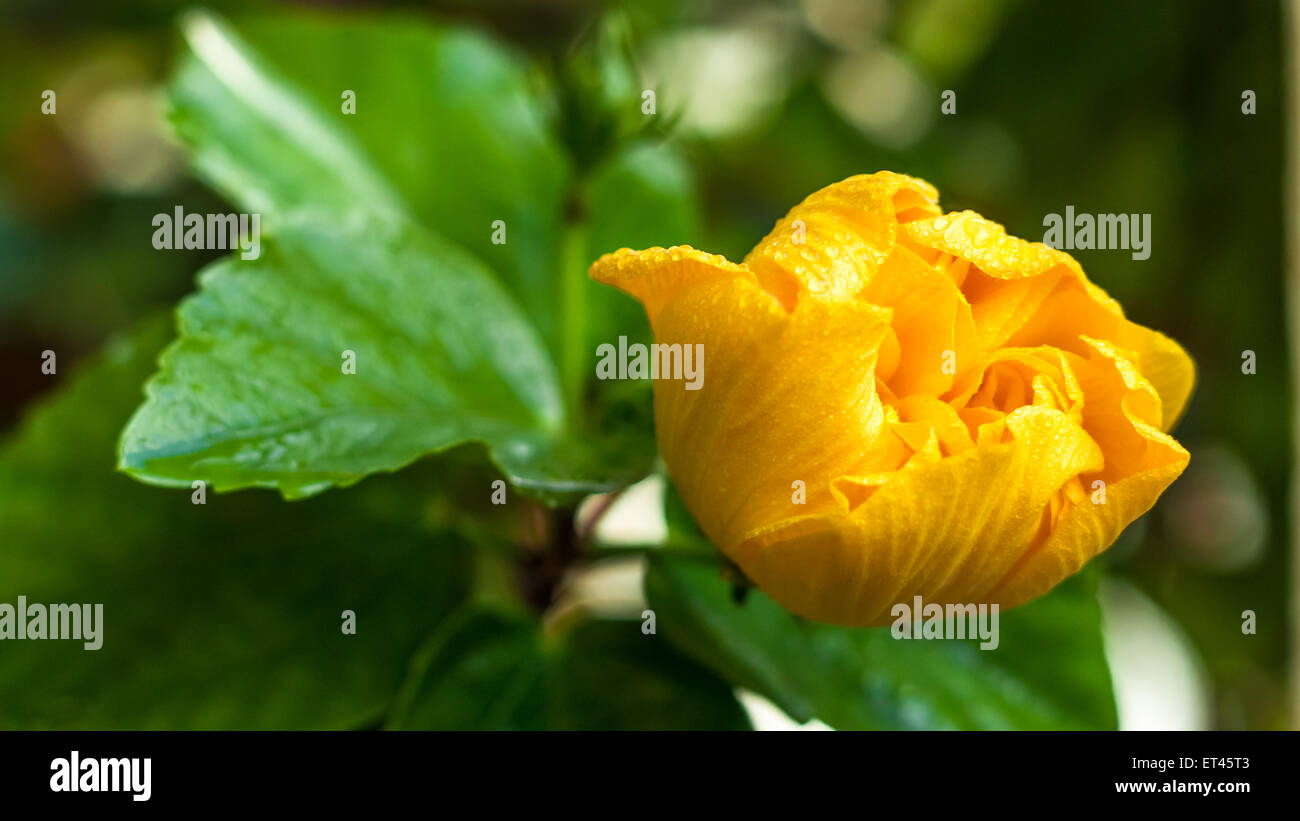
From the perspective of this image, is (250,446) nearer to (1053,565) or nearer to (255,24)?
(1053,565)

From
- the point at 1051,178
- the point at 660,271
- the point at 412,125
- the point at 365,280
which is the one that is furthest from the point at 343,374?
the point at 1051,178

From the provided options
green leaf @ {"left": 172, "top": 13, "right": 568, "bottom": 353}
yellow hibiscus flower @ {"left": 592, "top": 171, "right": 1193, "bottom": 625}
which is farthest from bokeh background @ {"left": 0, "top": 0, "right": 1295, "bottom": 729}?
yellow hibiscus flower @ {"left": 592, "top": 171, "right": 1193, "bottom": 625}

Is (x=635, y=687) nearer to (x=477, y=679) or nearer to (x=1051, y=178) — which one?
(x=477, y=679)

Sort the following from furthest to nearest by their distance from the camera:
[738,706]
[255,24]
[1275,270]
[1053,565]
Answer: [1275,270] < [255,24] < [738,706] < [1053,565]

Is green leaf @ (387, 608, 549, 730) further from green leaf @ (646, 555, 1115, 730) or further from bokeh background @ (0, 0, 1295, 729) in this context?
bokeh background @ (0, 0, 1295, 729)
